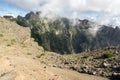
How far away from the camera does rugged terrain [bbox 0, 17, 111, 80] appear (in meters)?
34.1

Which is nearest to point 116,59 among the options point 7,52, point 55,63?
point 55,63

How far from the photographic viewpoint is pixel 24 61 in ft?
158

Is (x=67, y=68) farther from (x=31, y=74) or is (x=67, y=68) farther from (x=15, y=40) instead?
(x=15, y=40)

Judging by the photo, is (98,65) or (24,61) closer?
(98,65)

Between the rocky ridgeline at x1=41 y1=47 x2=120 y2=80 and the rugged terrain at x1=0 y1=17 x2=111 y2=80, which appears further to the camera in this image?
the rocky ridgeline at x1=41 y1=47 x2=120 y2=80

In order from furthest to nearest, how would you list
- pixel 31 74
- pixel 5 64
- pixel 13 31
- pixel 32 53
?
1. pixel 13 31
2. pixel 32 53
3. pixel 5 64
4. pixel 31 74

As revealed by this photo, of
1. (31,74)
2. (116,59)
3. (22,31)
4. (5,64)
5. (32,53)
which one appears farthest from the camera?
(22,31)

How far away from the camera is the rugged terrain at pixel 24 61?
34.1 metres

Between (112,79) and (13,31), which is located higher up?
(13,31)

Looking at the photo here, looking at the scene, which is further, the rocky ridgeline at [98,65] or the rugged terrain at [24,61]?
the rocky ridgeline at [98,65]

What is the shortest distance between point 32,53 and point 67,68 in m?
19.1

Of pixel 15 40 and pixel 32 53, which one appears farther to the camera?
pixel 15 40

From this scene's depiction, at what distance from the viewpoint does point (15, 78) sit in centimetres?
3155

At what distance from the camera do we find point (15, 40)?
69938 mm
